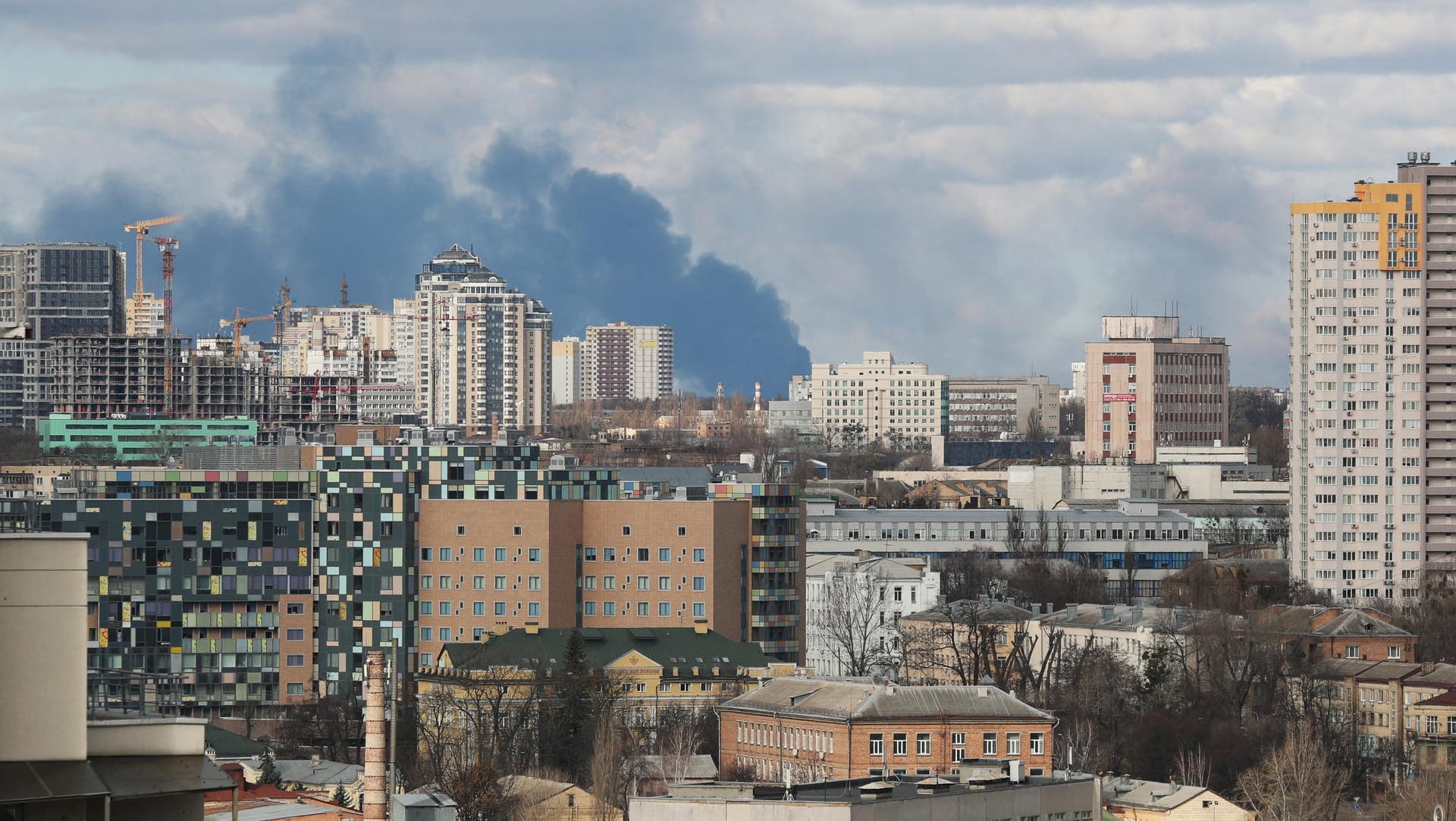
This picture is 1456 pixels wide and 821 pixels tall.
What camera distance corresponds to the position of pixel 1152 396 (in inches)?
4968

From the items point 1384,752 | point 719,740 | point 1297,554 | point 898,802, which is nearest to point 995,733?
point 719,740

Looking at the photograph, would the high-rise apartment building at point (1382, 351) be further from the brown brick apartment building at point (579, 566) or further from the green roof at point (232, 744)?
the green roof at point (232, 744)

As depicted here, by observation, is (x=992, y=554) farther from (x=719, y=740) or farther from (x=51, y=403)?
(x=51, y=403)

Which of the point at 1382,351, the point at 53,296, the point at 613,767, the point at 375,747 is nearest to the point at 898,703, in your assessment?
the point at 613,767

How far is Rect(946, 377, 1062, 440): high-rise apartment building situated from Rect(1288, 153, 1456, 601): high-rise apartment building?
325 ft

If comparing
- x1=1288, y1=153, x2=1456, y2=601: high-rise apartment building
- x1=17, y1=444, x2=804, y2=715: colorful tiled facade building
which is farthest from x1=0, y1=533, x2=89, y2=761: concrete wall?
x1=1288, y1=153, x2=1456, y2=601: high-rise apartment building

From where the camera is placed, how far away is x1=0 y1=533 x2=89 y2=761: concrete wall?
10.2m

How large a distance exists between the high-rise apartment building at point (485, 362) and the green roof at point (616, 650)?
403ft

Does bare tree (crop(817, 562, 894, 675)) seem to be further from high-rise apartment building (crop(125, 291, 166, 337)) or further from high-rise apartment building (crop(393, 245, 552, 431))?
high-rise apartment building (crop(125, 291, 166, 337))

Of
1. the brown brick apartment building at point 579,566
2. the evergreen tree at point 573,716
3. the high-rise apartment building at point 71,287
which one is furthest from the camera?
the high-rise apartment building at point 71,287

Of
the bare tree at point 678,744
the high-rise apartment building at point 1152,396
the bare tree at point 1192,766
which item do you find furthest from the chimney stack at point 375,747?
the high-rise apartment building at point 1152,396

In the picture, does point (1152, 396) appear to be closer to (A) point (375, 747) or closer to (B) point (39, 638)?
(A) point (375, 747)

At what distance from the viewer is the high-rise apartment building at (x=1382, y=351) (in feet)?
266

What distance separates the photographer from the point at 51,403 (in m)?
163
